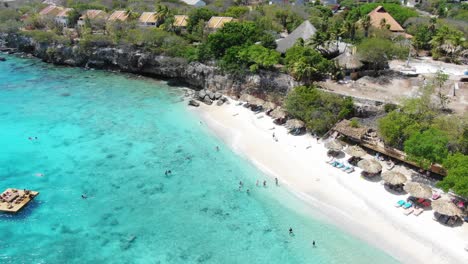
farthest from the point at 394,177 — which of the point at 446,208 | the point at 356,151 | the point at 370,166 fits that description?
the point at 356,151

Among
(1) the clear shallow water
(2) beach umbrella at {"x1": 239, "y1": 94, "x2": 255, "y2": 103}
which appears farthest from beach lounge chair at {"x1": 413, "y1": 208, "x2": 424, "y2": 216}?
(2) beach umbrella at {"x1": 239, "y1": 94, "x2": 255, "y2": 103}

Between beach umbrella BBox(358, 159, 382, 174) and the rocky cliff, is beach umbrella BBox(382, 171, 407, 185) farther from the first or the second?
the rocky cliff

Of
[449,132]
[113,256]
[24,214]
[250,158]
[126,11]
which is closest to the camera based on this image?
[113,256]

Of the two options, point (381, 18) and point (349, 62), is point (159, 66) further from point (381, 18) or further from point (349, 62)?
point (381, 18)

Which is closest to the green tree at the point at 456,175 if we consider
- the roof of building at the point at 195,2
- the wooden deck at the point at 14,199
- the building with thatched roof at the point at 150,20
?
the wooden deck at the point at 14,199

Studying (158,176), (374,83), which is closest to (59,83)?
(158,176)

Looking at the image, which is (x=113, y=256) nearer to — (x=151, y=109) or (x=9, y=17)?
(x=151, y=109)
